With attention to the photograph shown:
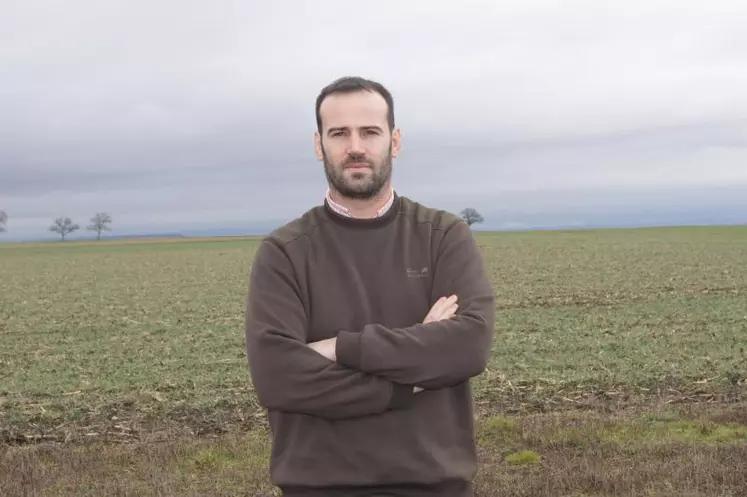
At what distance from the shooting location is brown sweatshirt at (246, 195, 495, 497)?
10.3 feet

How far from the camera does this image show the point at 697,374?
11.7m

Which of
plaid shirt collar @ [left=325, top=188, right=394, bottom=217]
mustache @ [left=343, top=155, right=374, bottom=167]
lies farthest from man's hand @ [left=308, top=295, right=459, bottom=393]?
mustache @ [left=343, top=155, right=374, bottom=167]

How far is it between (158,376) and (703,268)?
28.5 metres

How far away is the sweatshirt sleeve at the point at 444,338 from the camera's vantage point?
3141 mm

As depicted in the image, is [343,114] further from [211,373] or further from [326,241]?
[211,373]

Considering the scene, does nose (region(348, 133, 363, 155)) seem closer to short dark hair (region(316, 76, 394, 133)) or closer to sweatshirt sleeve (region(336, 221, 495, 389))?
short dark hair (region(316, 76, 394, 133))

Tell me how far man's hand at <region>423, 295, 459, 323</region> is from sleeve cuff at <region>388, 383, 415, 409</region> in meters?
0.31

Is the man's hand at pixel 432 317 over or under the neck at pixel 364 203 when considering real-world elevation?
under

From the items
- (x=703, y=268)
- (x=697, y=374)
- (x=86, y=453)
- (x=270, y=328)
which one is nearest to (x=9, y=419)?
(x=86, y=453)

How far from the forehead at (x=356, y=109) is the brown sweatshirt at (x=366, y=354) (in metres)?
0.40

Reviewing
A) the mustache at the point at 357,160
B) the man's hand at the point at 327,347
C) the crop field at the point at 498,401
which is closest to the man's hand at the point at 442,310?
the man's hand at the point at 327,347

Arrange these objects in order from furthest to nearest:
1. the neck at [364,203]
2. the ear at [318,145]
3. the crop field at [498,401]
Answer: the crop field at [498,401] → the ear at [318,145] → the neck at [364,203]

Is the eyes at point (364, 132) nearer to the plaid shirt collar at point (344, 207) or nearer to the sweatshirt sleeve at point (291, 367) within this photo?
the plaid shirt collar at point (344, 207)

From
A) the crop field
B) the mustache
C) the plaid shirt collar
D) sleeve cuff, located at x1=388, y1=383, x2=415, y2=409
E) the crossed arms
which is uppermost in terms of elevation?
the mustache
